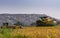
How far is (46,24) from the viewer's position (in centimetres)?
984

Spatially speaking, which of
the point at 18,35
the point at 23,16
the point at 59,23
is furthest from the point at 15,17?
the point at 18,35

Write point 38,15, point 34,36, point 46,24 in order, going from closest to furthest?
point 34,36
point 46,24
point 38,15

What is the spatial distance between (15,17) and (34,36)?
183 inches

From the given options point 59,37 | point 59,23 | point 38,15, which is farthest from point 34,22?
point 59,37

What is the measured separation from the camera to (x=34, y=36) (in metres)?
5.66

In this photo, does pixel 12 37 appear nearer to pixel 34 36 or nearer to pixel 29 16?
pixel 34 36

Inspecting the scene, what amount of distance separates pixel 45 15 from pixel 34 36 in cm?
467

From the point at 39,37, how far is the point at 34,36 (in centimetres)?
13

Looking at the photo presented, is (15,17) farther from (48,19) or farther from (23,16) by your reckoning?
(48,19)

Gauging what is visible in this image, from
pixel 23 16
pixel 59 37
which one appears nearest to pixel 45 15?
pixel 23 16

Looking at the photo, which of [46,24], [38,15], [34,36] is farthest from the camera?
[38,15]

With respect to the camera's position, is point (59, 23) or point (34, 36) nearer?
point (34, 36)

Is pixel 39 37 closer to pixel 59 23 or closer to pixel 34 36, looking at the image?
pixel 34 36

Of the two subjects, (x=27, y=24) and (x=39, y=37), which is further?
(x=27, y=24)
